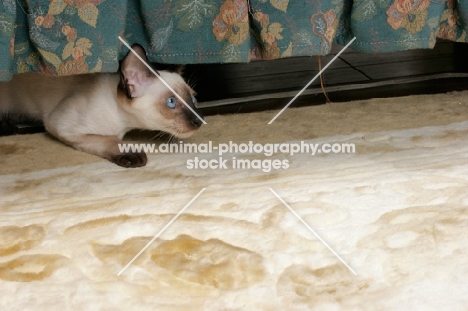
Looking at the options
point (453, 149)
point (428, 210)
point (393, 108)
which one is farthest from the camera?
point (393, 108)

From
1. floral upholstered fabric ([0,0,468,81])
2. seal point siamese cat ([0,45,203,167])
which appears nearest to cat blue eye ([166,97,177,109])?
seal point siamese cat ([0,45,203,167])

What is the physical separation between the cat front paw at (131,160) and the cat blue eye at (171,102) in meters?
0.17

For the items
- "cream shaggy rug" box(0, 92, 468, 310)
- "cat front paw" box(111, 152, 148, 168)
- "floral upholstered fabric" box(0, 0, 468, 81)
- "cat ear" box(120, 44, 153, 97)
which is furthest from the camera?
"cat front paw" box(111, 152, 148, 168)

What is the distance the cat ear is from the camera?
1.54 metres

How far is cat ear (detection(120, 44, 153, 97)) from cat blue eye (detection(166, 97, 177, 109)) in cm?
8

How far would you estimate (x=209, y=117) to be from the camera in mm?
2037

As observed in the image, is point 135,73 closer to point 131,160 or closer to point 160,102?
point 160,102

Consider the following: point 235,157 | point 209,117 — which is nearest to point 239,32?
point 235,157

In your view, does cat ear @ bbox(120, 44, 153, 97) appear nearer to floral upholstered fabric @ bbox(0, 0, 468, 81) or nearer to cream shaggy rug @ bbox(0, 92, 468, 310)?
floral upholstered fabric @ bbox(0, 0, 468, 81)

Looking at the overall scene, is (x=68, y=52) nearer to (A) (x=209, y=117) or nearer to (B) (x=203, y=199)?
(B) (x=203, y=199)

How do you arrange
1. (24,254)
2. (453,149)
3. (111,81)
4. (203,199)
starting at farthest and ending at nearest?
(111,81), (453,149), (203,199), (24,254)

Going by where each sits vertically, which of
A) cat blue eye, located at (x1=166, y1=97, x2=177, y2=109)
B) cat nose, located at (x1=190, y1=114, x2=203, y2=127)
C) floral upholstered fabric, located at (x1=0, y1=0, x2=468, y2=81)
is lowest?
cat nose, located at (x1=190, y1=114, x2=203, y2=127)

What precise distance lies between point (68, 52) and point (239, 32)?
46 cm

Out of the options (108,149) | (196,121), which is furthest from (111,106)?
(196,121)
